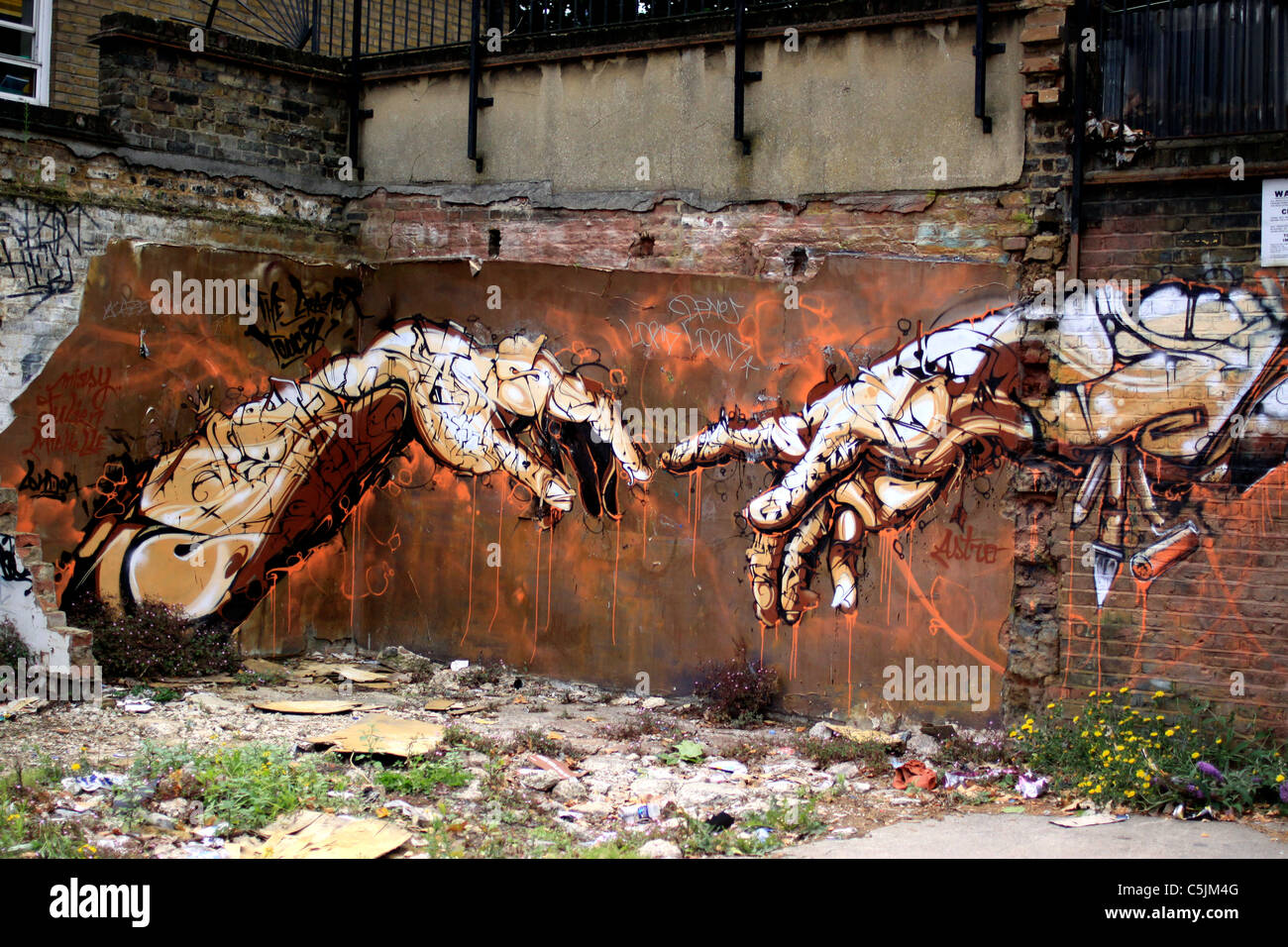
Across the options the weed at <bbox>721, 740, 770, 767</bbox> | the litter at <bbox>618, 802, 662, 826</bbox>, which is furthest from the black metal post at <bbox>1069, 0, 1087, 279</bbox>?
the litter at <bbox>618, 802, 662, 826</bbox>

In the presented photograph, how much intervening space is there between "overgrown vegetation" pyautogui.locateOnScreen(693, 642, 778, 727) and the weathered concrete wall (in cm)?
324

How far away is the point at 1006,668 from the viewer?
7.61m

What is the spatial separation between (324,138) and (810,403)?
4.68 metres

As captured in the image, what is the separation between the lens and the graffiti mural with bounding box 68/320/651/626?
29.8 ft

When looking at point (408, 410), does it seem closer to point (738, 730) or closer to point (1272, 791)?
point (738, 730)

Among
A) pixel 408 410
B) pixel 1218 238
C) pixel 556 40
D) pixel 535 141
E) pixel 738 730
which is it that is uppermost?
pixel 556 40

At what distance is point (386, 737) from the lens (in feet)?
24.8

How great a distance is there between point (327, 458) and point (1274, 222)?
7.00 meters

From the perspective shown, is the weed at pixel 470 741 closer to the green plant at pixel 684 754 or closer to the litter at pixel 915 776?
the green plant at pixel 684 754

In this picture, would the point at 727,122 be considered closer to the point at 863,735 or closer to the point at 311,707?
the point at 863,735

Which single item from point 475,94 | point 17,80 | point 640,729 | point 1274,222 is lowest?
point 640,729

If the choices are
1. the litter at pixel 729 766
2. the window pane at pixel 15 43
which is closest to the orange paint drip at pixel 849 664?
the litter at pixel 729 766

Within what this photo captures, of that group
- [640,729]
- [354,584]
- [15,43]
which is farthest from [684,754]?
[15,43]
